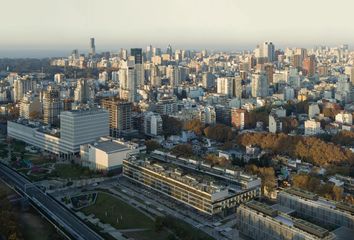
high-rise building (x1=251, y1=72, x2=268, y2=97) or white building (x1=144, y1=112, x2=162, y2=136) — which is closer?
white building (x1=144, y1=112, x2=162, y2=136)

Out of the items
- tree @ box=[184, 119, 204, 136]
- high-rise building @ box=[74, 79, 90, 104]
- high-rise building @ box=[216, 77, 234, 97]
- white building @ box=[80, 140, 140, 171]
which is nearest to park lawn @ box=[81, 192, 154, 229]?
white building @ box=[80, 140, 140, 171]

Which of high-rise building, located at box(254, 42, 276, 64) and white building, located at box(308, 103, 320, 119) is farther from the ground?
high-rise building, located at box(254, 42, 276, 64)

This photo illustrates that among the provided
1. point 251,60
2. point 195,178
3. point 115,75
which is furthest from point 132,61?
point 195,178

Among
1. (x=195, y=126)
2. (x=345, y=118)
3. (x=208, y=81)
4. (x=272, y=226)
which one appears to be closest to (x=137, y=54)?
(x=208, y=81)

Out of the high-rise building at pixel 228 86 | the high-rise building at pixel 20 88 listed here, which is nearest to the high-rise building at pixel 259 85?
the high-rise building at pixel 228 86

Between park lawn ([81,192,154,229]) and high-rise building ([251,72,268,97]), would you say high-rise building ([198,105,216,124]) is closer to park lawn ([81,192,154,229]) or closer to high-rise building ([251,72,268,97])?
high-rise building ([251,72,268,97])

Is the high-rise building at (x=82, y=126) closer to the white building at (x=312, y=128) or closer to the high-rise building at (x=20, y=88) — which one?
the white building at (x=312, y=128)
